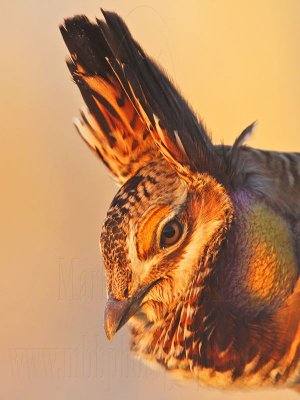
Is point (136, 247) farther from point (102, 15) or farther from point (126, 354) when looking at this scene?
point (102, 15)

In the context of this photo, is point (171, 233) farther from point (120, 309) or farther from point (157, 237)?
point (120, 309)

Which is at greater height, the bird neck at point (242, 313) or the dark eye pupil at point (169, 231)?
the dark eye pupil at point (169, 231)

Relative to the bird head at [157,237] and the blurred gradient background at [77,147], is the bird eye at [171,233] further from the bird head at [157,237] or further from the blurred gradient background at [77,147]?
the blurred gradient background at [77,147]

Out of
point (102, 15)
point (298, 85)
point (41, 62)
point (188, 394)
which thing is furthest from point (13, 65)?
point (188, 394)

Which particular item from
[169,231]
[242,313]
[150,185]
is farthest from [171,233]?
[242,313]

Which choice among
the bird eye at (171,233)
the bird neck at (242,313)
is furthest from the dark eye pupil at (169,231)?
the bird neck at (242,313)

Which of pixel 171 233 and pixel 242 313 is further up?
pixel 171 233
